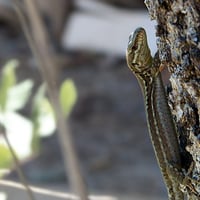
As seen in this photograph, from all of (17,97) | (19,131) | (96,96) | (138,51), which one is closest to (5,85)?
(17,97)

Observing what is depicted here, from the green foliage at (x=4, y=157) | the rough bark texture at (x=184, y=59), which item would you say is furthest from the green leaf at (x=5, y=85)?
the rough bark texture at (x=184, y=59)

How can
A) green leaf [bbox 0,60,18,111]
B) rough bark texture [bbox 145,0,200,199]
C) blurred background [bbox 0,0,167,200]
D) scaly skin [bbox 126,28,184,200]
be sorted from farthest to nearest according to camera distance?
blurred background [bbox 0,0,167,200] < green leaf [bbox 0,60,18,111] < scaly skin [bbox 126,28,184,200] < rough bark texture [bbox 145,0,200,199]

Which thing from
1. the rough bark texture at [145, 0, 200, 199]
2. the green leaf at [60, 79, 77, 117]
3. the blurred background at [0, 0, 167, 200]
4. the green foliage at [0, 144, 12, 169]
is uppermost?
the rough bark texture at [145, 0, 200, 199]

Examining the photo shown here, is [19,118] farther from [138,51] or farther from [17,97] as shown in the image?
[138,51]

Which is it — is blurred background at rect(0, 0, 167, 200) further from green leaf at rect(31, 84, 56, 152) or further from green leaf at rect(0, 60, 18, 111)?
green leaf at rect(0, 60, 18, 111)

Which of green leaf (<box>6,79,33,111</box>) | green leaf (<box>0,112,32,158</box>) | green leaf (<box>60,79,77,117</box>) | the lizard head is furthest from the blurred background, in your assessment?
the lizard head

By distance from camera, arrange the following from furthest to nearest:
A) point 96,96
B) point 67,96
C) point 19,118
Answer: point 96,96 → point 19,118 → point 67,96
